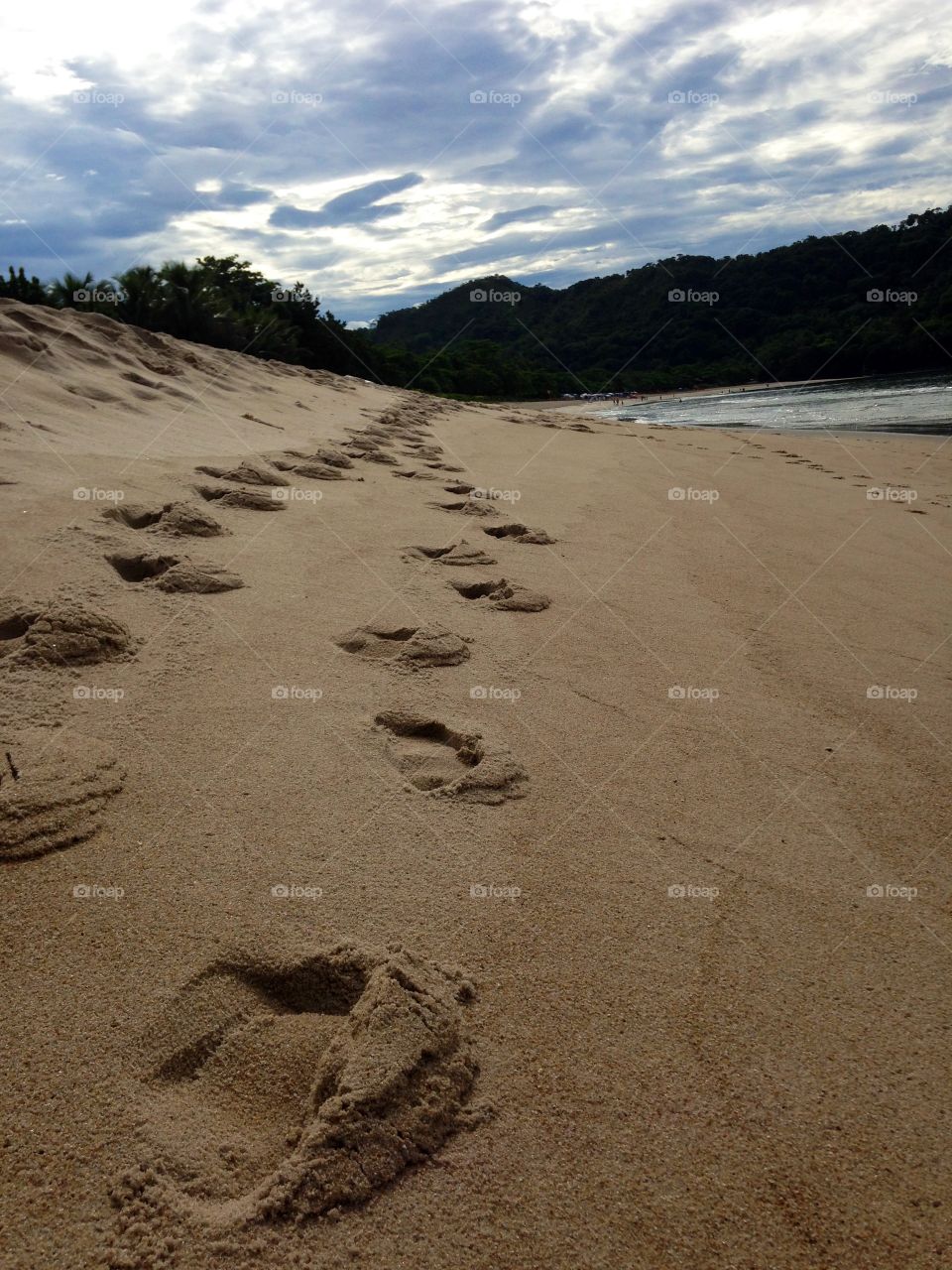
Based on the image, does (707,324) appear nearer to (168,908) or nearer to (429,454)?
(429,454)

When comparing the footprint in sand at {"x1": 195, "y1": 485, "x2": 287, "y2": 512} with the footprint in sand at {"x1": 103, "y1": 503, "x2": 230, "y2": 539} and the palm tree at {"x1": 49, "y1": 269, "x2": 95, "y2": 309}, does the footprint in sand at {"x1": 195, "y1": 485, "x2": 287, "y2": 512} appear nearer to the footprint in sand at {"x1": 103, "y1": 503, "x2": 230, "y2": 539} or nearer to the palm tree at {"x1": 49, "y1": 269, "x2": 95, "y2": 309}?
the footprint in sand at {"x1": 103, "y1": 503, "x2": 230, "y2": 539}

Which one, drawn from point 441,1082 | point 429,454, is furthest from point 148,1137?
point 429,454

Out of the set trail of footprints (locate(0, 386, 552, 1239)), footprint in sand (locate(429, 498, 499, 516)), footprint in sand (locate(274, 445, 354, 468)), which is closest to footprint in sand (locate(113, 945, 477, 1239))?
trail of footprints (locate(0, 386, 552, 1239))

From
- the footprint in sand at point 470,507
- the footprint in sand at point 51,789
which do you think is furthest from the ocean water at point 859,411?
the footprint in sand at point 51,789

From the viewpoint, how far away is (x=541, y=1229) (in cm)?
141

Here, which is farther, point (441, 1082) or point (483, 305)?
point (483, 305)

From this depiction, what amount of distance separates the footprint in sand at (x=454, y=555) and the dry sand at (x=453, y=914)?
187 millimetres

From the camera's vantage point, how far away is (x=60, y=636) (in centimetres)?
319

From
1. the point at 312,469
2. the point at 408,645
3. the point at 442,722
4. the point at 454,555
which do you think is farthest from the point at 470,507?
the point at 442,722

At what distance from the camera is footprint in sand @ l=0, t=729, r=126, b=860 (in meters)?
2.21

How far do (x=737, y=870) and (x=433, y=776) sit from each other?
3.24 feet

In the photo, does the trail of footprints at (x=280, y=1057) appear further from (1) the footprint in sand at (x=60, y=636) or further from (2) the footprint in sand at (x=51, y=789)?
(1) the footprint in sand at (x=60, y=636)

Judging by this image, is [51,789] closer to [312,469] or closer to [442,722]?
[442,722]

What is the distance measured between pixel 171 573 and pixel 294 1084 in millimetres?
2887
